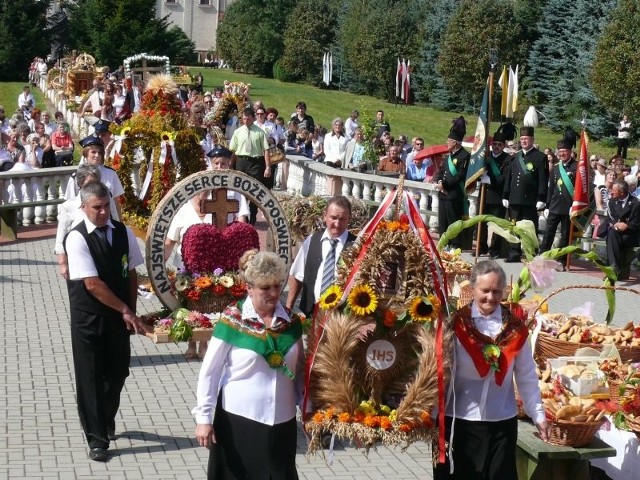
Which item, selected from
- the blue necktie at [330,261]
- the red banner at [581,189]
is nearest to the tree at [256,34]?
the red banner at [581,189]

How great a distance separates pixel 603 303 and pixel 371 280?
9.99m

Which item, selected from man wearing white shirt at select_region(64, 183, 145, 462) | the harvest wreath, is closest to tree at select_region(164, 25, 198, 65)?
man wearing white shirt at select_region(64, 183, 145, 462)

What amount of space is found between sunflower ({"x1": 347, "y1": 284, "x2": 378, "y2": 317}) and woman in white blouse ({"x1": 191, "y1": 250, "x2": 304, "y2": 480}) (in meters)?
0.37

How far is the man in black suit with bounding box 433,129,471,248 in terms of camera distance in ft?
60.0

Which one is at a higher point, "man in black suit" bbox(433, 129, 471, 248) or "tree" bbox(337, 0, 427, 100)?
"tree" bbox(337, 0, 427, 100)

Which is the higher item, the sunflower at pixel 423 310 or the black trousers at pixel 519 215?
the sunflower at pixel 423 310

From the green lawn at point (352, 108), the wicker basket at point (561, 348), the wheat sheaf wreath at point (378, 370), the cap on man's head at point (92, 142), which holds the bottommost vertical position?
the green lawn at point (352, 108)

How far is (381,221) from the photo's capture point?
6965 mm

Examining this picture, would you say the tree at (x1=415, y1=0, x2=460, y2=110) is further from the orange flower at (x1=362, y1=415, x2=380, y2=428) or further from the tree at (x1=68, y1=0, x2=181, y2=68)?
the orange flower at (x1=362, y1=415, x2=380, y2=428)

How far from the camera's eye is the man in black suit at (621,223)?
16828 millimetres

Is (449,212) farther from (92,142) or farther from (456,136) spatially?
(92,142)

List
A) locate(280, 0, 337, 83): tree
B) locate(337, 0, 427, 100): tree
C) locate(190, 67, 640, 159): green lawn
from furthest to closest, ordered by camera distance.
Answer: locate(280, 0, 337, 83): tree → locate(337, 0, 427, 100): tree → locate(190, 67, 640, 159): green lawn

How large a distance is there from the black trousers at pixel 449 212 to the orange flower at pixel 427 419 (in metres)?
11.9

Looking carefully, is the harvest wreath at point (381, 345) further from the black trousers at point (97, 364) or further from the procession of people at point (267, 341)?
the black trousers at point (97, 364)
